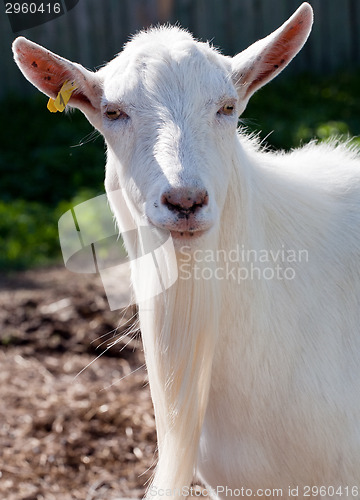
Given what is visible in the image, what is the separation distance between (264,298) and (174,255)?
51cm

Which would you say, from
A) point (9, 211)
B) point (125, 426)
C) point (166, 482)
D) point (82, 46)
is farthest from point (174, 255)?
point (82, 46)

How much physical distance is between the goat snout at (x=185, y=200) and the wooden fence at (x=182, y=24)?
1018 centimetres

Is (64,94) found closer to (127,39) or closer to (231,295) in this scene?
(231,295)

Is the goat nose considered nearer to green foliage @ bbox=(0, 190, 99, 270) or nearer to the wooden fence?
green foliage @ bbox=(0, 190, 99, 270)

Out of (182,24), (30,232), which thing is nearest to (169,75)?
(30,232)

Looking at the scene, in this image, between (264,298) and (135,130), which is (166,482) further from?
(135,130)

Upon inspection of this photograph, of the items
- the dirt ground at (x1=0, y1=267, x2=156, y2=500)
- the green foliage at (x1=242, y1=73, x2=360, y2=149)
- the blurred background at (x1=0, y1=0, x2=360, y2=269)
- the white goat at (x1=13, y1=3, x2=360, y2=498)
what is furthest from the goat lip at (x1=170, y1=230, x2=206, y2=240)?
the blurred background at (x1=0, y1=0, x2=360, y2=269)

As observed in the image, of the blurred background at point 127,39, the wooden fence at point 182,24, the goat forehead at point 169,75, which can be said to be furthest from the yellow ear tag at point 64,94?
the wooden fence at point 182,24

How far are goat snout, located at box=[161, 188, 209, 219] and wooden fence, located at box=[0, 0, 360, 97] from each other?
1018cm

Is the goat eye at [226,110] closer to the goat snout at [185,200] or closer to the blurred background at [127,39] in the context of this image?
the goat snout at [185,200]

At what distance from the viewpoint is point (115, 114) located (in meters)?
3.13

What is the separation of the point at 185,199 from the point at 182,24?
34.6 ft

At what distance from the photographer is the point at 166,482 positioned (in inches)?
125

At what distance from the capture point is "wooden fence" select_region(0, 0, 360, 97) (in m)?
12.5
